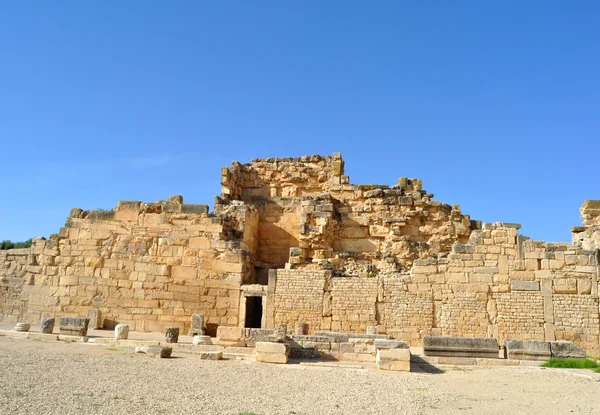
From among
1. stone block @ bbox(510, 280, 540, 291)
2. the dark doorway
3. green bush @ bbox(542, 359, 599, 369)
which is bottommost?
green bush @ bbox(542, 359, 599, 369)

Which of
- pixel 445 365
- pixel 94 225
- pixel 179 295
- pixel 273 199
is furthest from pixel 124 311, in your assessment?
pixel 445 365

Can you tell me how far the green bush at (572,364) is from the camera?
1122cm

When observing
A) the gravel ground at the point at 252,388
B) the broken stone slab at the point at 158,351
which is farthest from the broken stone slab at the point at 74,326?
the broken stone slab at the point at 158,351

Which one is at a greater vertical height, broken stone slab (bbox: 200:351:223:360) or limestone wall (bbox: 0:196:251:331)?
limestone wall (bbox: 0:196:251:331)

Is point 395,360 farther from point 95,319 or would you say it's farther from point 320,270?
point 95,319

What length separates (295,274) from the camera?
1555 cm

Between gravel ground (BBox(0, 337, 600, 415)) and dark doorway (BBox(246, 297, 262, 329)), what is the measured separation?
5.46 metres

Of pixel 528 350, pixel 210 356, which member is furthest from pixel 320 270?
pixel 528 350

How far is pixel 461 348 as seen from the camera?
1177 cm

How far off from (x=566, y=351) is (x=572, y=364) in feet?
1.51

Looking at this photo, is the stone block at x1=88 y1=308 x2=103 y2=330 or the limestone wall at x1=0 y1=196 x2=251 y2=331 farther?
the limestone wall at x1=0 y1=196 x2=251 y2=331

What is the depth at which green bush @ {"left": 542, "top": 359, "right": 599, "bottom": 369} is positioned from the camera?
1122cm

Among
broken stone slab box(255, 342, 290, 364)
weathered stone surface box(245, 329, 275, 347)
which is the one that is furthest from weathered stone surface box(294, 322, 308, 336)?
broken stone slab box(255, 342, 290, 364)

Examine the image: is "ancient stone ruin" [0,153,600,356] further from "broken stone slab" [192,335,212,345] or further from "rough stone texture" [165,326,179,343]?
"rough stone texture" [165,326,179,343]
